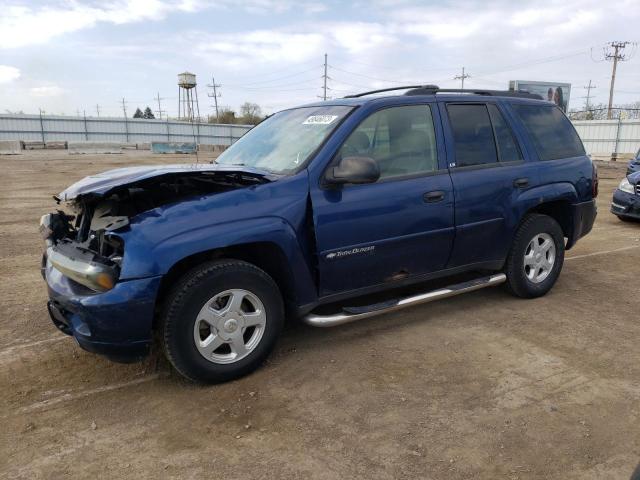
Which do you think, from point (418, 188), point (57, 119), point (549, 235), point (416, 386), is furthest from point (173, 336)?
point (57, 119)

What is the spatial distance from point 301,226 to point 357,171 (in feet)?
1.73

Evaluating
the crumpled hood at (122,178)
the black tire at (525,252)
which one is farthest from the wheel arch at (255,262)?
the black tire at (525,252)

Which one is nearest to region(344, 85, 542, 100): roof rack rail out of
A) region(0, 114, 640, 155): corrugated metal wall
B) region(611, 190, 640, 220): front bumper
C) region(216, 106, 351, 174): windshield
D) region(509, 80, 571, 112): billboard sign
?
region(216, 106, 351, 174): windshield

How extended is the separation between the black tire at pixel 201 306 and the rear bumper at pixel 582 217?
129 inches

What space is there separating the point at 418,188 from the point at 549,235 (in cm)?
179

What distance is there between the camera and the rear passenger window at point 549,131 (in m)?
4.84

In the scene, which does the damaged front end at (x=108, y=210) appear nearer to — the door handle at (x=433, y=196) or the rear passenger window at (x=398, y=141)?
the rear passenger window at (x=398, y=141)

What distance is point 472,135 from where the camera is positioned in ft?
14.4

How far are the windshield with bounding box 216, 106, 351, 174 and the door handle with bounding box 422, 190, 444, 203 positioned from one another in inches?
34.9

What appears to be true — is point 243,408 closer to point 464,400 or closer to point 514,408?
point 464,400

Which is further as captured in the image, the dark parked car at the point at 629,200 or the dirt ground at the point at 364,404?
the dark parked car at the point at 629,200

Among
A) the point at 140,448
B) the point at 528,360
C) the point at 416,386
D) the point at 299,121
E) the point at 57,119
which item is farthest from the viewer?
→ the point at 57,119

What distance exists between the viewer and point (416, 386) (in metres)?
3.34

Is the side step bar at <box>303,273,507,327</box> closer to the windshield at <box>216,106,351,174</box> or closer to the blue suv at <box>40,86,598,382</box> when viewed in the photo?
the blue suv at <box>40,86,598,382</box>
